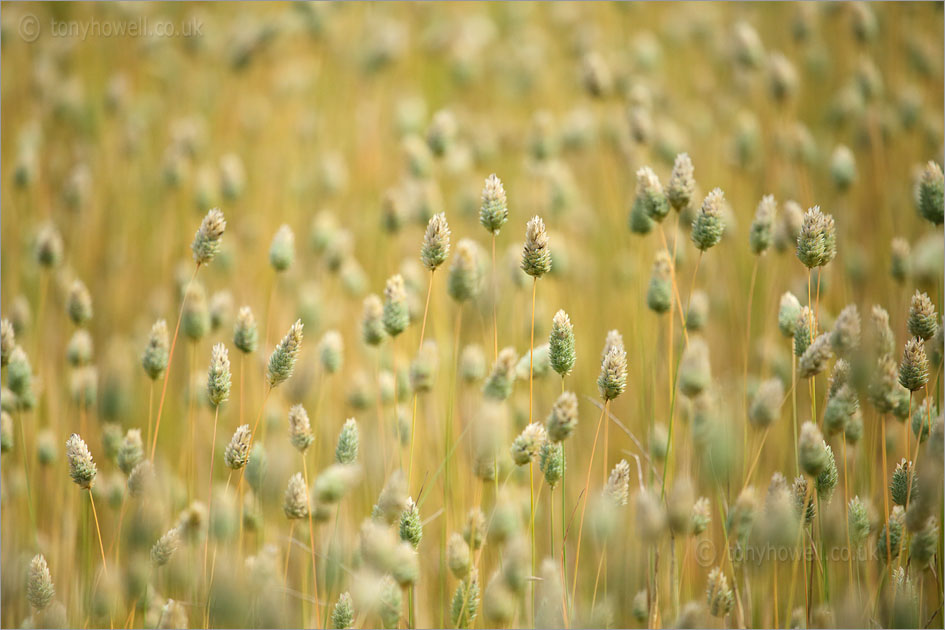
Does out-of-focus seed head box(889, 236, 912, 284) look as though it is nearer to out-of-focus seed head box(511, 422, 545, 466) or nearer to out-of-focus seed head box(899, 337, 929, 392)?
out-of-focus seed head box(899, 337, 929, 392)

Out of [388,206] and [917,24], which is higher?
[917,24]

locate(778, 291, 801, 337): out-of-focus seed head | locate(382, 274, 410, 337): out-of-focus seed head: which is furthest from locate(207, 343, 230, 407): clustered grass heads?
locate(778, 291, 801, 337): out-of-focus seed head

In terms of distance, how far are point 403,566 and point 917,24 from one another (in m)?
2.58

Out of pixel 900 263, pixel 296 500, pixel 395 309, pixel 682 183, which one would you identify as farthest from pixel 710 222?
pixel 296 500

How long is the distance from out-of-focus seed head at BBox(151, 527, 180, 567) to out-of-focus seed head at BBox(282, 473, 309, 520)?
0.16 m

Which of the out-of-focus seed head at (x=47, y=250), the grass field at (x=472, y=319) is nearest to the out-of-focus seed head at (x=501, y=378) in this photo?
→ the grass field at (x=472, y=319)

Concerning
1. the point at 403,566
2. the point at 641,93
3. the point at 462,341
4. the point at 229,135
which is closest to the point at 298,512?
the point at 403,566

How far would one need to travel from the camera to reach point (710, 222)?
111 cm

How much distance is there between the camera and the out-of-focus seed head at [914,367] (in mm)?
1000

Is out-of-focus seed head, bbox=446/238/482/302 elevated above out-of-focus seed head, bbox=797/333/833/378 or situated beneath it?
elevated above

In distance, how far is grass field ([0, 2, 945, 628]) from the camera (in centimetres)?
102

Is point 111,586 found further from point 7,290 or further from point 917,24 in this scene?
point 917,24

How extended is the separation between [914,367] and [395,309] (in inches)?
30.2

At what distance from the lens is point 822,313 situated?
64.7 inches
